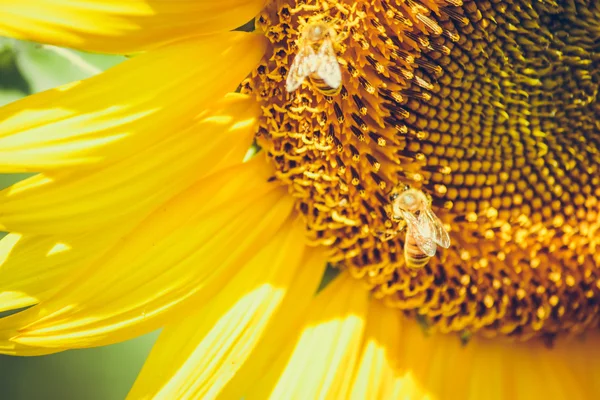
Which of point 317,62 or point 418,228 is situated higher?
point 317,62

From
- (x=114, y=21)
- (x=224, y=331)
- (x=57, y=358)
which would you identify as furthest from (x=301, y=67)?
(x=57, y=358)

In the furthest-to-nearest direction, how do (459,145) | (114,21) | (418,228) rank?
(459,145) < (418,228) < (114,21)

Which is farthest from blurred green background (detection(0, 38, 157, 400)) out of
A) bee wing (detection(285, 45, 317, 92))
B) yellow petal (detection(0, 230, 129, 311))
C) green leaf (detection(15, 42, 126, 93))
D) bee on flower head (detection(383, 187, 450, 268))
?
bee on flower head (detection(383, 187, 450, 268))

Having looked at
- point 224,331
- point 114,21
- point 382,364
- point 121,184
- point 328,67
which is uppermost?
point 114,21

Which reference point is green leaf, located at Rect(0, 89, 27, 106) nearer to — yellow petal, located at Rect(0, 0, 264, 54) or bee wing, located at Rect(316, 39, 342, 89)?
yellow petal, located at Rect(0, 0, 264, 54)

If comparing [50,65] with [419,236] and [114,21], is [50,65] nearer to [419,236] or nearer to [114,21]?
[114,21]

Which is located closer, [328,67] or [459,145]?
[328,67]

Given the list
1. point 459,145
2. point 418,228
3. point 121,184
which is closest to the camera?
point 121,184
